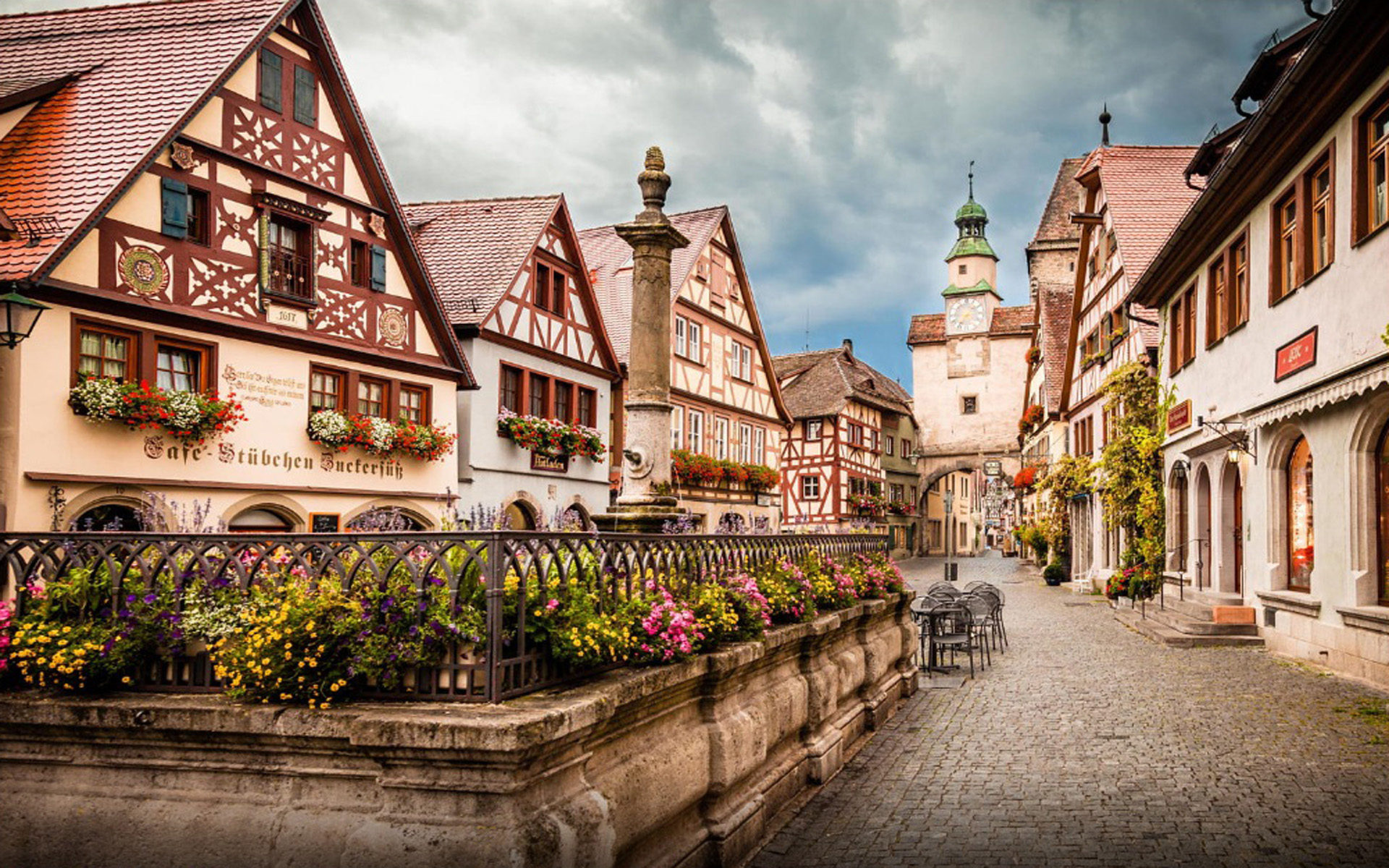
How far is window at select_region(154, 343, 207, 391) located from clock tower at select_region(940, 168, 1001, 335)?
52123mm

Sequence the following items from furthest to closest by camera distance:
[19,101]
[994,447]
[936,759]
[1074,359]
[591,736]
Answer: [994,447], [1074,359], [19,101], [936,759], [591,736]

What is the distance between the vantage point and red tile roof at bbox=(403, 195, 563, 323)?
2117 cm

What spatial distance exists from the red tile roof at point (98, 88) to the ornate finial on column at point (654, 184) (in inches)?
272

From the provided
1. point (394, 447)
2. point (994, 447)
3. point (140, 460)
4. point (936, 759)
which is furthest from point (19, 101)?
point (994, 447)

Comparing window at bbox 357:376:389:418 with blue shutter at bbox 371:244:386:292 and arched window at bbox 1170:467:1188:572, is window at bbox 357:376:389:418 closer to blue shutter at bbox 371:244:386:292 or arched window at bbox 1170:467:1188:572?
blue shutter at bbox 371:244:386:292

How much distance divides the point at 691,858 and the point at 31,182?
1244cm

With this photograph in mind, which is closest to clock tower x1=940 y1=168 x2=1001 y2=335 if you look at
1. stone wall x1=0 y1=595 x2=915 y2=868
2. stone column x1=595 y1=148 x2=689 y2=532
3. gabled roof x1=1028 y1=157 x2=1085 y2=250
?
gabled roof x1=1028 y1=157 x2=1085 y2=250

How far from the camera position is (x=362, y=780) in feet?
13.6

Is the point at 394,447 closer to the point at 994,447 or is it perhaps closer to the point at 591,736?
the point at 591,736

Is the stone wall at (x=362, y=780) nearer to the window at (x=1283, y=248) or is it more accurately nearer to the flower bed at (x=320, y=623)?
the flower bed at (x=320, y=623)

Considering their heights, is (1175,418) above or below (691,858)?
above

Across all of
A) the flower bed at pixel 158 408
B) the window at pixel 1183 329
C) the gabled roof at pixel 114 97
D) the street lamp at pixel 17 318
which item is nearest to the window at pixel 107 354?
the flower bed at pixel 158 408

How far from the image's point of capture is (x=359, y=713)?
4.18 m

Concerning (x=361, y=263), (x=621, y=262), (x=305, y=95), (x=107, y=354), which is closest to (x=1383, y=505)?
(x=361, y=263)
